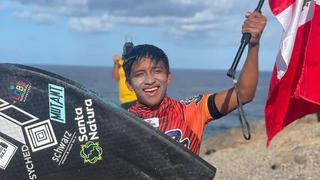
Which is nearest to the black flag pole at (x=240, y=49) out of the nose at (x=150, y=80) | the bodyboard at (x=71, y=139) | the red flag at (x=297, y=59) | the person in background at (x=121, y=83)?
the red flag at (x=297, y=59)

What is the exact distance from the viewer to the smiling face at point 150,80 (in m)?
3.75

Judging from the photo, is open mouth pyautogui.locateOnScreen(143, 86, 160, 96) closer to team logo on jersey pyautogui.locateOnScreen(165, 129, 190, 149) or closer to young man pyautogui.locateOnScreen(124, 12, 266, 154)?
young man pyautogui.locateOnScreen(124, 12, 266, 154)

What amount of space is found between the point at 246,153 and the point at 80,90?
11826 millimetres

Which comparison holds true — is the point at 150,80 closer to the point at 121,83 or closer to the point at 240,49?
the point at 240,49

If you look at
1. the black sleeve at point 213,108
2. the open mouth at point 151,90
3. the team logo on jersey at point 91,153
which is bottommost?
the team logo on jersey at point 91,153

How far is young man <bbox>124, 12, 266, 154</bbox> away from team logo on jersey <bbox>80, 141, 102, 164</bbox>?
0.58 metres

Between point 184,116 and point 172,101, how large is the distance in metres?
0.13

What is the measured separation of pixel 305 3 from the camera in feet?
13.6

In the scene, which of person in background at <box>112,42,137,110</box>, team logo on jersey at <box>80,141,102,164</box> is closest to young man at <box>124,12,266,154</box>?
team logo on jersey at <box>80,141,102,164</box>

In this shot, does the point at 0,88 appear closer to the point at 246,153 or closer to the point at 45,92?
the point at 45,92

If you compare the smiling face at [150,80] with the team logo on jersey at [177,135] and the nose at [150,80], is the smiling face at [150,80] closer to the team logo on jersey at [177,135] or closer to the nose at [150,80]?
the nose at [150,80]

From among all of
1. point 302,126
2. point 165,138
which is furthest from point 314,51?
point 302,126

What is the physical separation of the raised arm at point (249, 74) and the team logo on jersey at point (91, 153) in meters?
0.91

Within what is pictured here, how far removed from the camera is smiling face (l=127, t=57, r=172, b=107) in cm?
375
